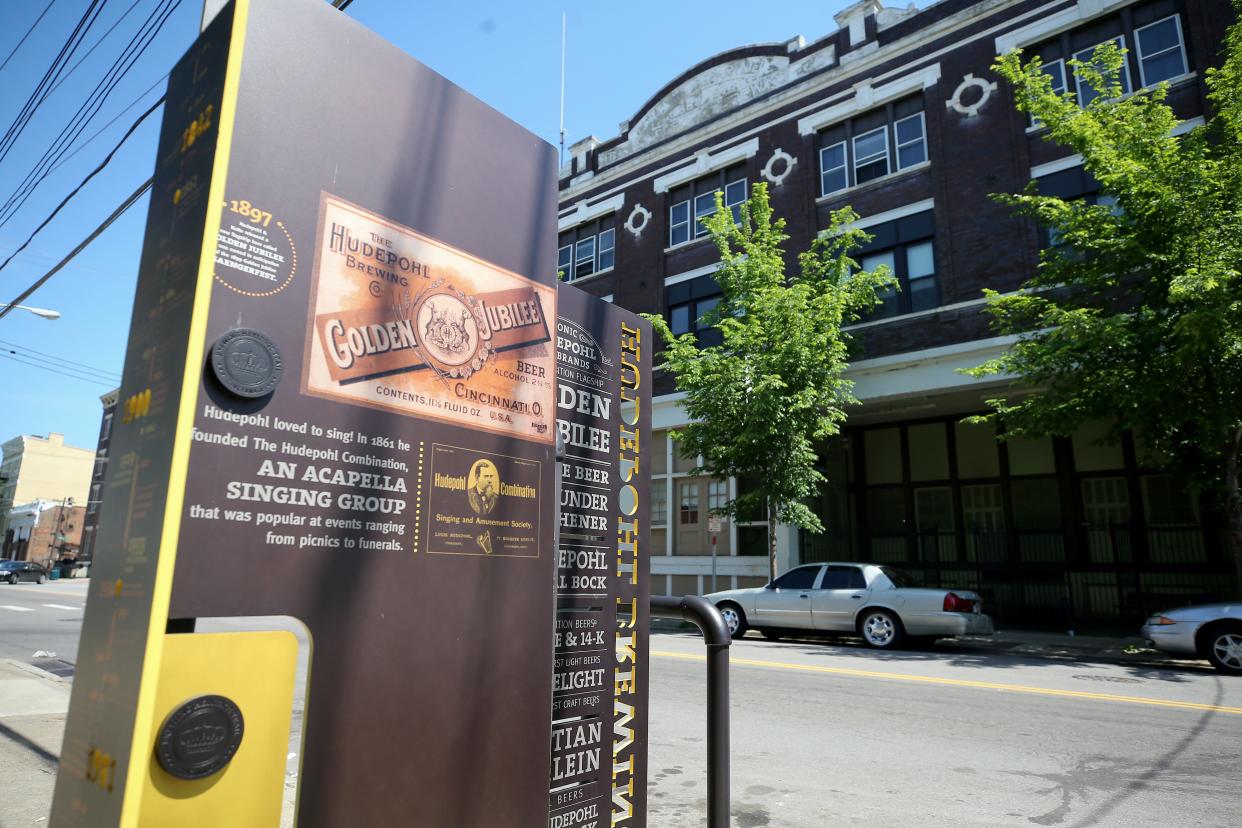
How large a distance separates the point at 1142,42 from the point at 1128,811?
1720 centimetres

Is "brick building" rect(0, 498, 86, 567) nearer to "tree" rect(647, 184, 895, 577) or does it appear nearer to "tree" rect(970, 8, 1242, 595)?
"tree" rect(647, 184, 895, 577)

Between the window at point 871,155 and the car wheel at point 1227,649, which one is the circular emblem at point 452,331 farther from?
the window at point 871,155

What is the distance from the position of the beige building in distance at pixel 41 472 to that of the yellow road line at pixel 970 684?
8531cm

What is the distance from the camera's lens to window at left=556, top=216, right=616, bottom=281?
25.2 meters

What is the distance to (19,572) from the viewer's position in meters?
43.9

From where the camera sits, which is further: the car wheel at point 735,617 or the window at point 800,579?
the car wheel at point 735,617

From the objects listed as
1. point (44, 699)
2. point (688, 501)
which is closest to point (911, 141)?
point (688, 501)

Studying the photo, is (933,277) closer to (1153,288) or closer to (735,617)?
(1153,288)

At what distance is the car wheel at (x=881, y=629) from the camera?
12.7 m

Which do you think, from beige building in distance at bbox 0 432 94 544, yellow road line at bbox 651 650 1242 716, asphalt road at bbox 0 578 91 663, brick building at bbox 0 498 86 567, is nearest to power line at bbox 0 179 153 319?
asphalt road at bbox 0 578 91 663

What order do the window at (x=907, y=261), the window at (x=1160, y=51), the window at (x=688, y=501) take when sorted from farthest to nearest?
the window at (x=688, y=501), the window at (x=907, y=261), the window at (x=1160, y=51)

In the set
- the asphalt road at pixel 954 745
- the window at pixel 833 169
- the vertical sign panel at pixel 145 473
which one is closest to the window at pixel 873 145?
the window at pixel 833 169

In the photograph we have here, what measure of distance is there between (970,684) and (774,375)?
299 inches

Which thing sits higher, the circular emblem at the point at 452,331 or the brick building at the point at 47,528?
the brick building at the point at 47,528
